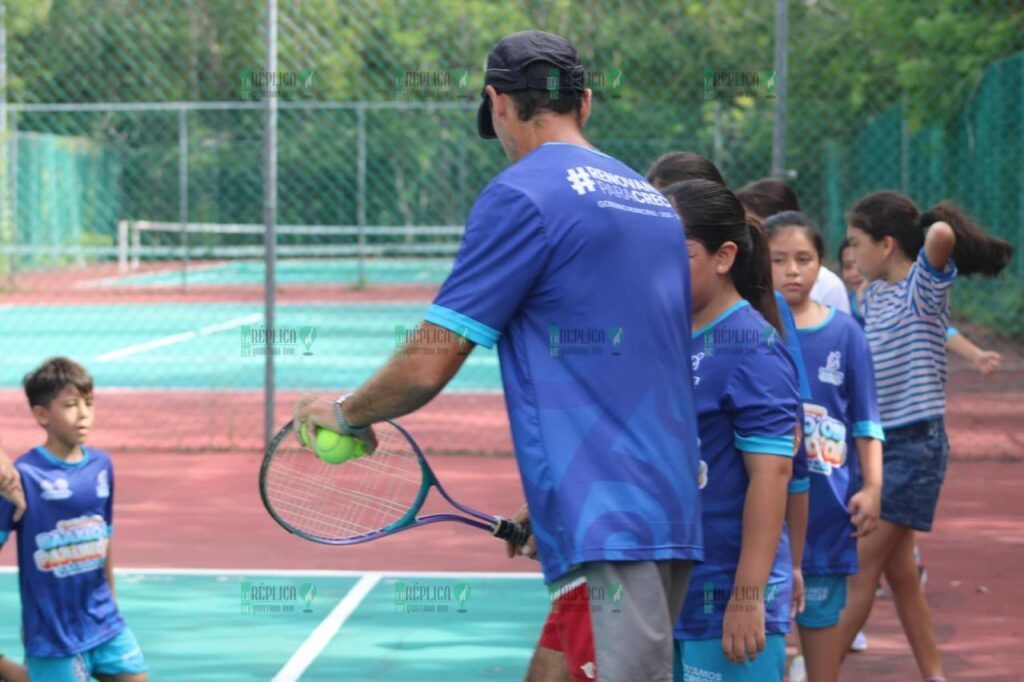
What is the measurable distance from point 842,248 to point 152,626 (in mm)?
3092

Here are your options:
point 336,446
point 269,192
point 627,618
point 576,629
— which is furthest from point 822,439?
point 269,192

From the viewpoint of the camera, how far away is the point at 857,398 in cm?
425

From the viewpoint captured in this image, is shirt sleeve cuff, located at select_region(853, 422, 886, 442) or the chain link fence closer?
Answer: shirt sleeve cuff, located at select_region(853, 422, 886, 442)

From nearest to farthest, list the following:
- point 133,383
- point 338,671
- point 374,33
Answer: point 338,671
point 374,33
point 133,383

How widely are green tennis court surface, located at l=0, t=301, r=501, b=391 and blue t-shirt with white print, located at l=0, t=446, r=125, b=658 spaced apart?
21.6 ft

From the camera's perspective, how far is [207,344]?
18.1 meters

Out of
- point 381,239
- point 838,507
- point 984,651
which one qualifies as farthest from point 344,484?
point 381,239

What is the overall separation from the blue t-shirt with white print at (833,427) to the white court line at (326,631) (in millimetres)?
1852

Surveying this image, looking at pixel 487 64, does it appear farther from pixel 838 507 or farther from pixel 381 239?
pixel 381 239

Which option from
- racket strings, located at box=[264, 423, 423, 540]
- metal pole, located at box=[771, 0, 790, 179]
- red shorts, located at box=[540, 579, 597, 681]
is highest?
metal pole, located at box=[771, 0, 790, 179]

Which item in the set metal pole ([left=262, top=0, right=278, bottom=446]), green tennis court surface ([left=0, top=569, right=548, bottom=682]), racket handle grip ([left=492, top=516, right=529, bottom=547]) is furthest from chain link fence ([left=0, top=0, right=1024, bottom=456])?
racket handle grip ([left=492, top=516, right=529, bottom=547])

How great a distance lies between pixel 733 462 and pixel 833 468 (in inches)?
41.3

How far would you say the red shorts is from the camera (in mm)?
2873

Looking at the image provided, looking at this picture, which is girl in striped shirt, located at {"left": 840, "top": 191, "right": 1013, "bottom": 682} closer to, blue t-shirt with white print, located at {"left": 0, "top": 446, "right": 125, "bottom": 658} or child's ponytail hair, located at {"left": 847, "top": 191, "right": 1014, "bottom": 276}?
child's ponytail hair, located at {"left": 847, "top": 191, "right": 1014, "bottom": 276}
